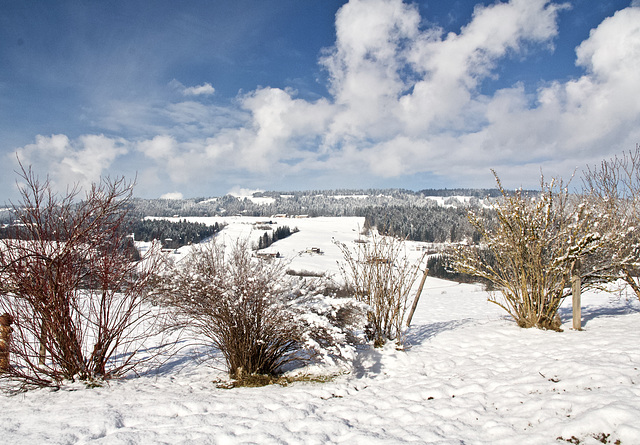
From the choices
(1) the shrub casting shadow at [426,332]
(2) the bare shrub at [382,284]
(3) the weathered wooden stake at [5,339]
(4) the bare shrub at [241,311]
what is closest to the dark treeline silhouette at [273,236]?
(1) the shrub casting shadow at [426,332]

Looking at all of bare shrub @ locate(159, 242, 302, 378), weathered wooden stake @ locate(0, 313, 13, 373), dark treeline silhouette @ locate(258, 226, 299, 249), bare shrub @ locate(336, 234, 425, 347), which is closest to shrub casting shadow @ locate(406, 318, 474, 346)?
bare shrub @ locate(336, 234, 425, 347)

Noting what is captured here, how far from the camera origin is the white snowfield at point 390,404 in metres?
2.97

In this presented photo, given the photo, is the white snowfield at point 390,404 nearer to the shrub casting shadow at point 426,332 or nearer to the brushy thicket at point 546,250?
the shrub casting shadow at point 426,332

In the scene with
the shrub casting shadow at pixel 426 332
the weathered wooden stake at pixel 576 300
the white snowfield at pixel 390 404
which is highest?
the weathered wooden stake at pixel 576 300

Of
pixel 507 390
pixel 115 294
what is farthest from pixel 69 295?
pixel 507 390

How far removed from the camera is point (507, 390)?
3932 mm

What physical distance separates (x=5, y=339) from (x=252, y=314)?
331cm

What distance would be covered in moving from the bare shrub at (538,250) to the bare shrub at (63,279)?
7.39m

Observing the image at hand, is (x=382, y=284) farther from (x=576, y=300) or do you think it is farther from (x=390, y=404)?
(x=576, y=300)

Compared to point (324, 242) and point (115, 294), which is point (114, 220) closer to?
point (115, 294)

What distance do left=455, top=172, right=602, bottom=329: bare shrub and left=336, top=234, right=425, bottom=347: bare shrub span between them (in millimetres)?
2261

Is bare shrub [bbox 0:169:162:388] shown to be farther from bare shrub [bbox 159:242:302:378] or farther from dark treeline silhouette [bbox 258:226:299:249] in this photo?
dark treeline silhouette [bbox 258:226:299:249]

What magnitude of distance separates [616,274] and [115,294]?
36.4ft

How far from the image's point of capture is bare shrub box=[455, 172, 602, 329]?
6.86m
